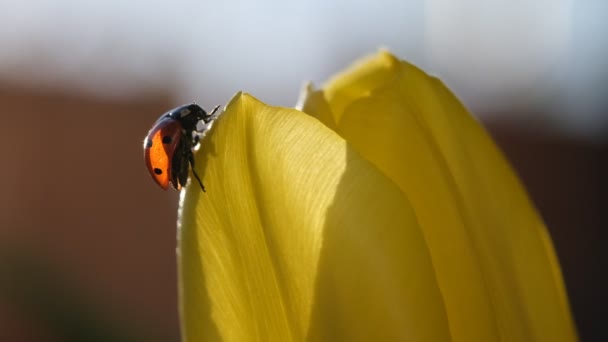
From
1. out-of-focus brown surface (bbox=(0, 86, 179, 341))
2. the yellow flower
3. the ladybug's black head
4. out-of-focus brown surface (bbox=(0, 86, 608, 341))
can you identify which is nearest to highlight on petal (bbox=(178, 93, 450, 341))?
the yellow flower

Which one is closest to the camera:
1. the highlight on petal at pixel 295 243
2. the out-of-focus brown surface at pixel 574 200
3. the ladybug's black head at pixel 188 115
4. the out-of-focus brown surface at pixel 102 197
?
the highlight on petal at pixel 295 243

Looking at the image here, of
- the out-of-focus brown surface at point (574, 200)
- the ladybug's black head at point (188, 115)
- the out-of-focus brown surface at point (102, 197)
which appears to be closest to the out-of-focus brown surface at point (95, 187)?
the out-of-focus brown surface at point (102, 197)

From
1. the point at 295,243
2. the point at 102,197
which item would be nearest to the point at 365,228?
the point at 295,243

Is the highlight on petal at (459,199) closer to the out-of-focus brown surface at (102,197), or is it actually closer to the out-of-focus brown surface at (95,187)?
the out-of-focus brown surface at (102,197)

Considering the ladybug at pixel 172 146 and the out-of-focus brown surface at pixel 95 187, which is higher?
the ladybug at pixel 172 146

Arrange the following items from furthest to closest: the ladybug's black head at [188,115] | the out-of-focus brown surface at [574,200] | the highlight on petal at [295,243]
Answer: the out-of-focus brown surface at [574,200] < the ladybug's black head at [188,115] < the highlight on petal at [295,243]

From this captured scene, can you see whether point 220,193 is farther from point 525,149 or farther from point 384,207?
point 525,149
